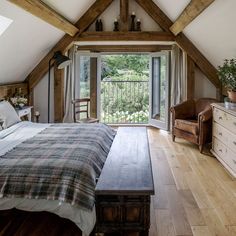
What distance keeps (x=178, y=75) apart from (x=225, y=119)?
249cm

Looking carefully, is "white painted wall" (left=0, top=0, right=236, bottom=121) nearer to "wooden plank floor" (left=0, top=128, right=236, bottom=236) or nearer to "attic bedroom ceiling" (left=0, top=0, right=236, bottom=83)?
"attic bedroom ceiling" (left=0, top=0, right=236, bottom=83)

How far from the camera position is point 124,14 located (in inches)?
235

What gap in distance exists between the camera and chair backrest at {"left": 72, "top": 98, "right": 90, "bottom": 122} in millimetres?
6359

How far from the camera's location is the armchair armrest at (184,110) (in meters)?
5.80

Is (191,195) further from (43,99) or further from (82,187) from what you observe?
(43,99)

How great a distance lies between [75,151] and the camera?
2934 millimetres

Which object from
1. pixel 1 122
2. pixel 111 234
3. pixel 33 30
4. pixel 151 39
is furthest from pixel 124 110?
pixel 111 234

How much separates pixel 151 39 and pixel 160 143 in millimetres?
2051

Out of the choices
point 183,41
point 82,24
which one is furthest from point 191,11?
point 82,24

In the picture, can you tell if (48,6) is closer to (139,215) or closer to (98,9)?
(98,9)

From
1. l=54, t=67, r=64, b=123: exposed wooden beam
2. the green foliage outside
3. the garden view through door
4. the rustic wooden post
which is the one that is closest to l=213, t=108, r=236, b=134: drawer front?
the garden view through door

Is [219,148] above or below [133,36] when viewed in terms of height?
below

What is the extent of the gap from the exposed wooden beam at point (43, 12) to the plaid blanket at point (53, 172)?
5.51 ft

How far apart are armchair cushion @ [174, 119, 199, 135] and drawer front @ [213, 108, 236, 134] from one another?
1.68 feet
